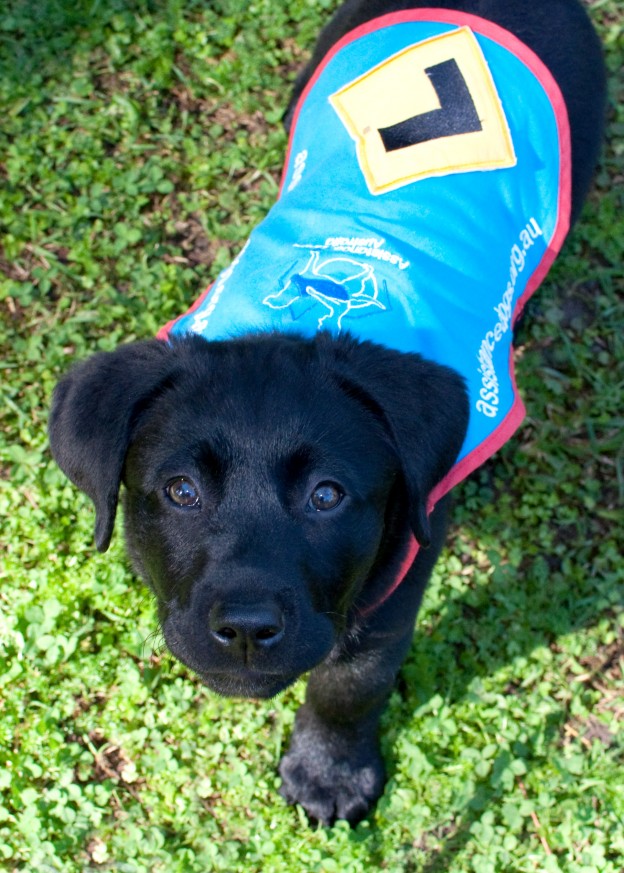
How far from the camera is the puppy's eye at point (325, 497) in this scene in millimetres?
2541

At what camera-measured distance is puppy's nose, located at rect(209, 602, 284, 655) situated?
7.46 ft

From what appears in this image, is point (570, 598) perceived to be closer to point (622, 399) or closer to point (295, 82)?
point (622, 399)

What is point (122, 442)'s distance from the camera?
2.63 meters

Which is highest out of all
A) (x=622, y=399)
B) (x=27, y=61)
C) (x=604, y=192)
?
(x=27, y=61)

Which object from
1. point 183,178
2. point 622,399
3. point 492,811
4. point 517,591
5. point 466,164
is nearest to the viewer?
point 466,164

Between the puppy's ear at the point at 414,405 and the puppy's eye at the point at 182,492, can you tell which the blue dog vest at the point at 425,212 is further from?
the puppy's eye at the point at 182,492

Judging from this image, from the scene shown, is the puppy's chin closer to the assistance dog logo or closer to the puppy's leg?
the puppy's leg

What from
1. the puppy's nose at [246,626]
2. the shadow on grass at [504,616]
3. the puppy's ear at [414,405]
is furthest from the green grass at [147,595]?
the puppy's nose at [246,626]

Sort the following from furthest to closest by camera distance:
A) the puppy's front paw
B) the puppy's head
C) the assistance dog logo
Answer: the puppy's front paw → the assistance dog logo → the puppy's head

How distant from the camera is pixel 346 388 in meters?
2.67

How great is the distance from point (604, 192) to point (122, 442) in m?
3.24

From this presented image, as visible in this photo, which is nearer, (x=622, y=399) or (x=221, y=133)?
(x=622, y=399)

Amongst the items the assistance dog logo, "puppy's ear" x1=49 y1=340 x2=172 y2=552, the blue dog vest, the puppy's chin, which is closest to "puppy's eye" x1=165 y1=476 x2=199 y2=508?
"puppy's ear" x1=49 y1=340 x2=172 y2=552

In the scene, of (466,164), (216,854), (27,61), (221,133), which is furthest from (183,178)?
(216,854)
